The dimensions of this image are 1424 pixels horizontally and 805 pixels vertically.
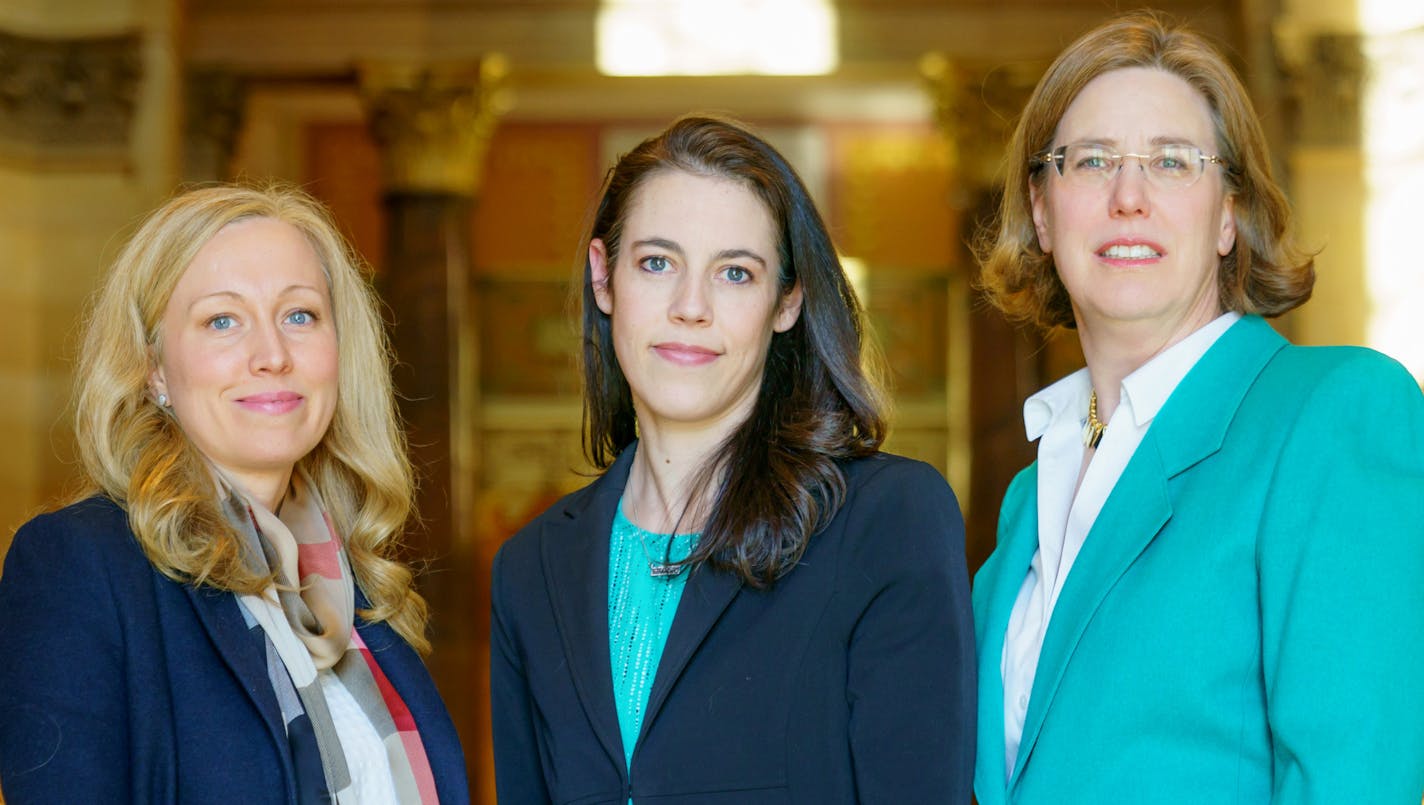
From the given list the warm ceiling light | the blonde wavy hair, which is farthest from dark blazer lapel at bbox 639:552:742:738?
the warm ceiling light

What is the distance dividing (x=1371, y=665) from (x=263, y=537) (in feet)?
5.93

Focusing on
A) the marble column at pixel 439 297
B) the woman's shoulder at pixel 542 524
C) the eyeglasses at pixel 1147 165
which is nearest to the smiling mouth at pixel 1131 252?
the eyeglasses at pixel 1147 165

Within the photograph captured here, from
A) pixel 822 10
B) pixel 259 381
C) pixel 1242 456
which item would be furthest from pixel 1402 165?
pixel 259 381

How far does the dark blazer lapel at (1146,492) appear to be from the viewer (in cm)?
248

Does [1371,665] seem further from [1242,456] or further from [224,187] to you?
[224,187]

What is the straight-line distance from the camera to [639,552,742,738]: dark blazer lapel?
2.52 metres

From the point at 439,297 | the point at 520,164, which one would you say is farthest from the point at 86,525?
the point at 520,164

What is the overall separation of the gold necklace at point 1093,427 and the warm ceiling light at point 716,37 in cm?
711

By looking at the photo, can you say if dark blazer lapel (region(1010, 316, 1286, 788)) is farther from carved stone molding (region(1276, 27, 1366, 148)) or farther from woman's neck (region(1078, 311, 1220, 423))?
carved stone molding (region(1276, 27, 1366, 148))

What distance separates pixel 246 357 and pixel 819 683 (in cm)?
113

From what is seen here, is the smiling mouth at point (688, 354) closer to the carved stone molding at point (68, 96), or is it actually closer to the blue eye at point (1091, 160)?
the blue eye at point (1091, 160)

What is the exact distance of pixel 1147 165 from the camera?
8.71 feet

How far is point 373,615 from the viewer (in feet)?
10.0

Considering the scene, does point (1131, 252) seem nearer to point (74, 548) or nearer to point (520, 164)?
point (74, 548)
